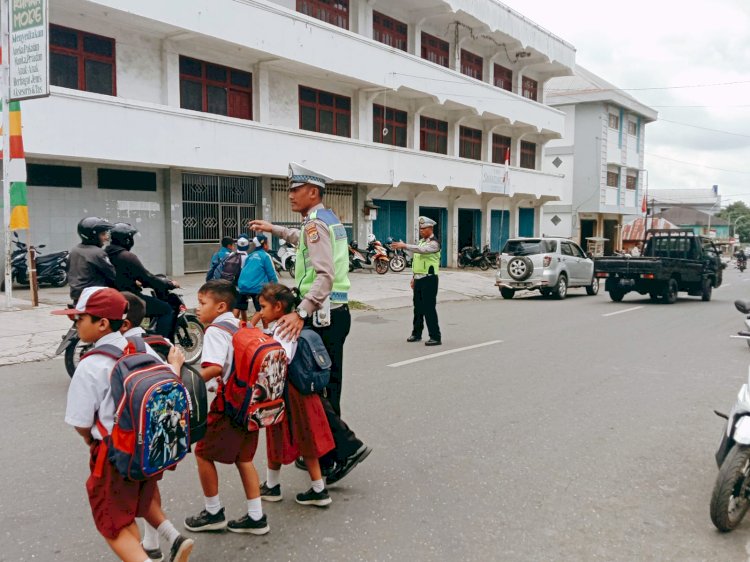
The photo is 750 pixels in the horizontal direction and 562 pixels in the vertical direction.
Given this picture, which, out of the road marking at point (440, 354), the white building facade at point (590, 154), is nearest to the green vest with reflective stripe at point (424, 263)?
the road marking at point (440, 354)

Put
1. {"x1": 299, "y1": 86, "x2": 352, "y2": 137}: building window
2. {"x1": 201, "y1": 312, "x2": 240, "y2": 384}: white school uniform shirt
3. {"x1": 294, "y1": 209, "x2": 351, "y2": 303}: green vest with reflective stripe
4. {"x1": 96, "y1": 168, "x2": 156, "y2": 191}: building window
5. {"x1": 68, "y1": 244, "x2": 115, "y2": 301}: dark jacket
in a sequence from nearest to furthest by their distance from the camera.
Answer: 1. {"x1": 201, "y1": 312, "x2": 240, "y2": 384}: white school uniform shirt
2. {"x1": 294, "y1": 209, "x2": 351, "y2": 303}: green vest with reflective stripe
3. {"x1": 68, "y1": 244, "x2": 115, "y2": 301}: dark jacket
4. {"x1": 96, "y1": 168, "x2": 156, "y2": 191}: building window
5. {"x1": 299, "y1": 86, "x2": 352, "y2": 137}: building window

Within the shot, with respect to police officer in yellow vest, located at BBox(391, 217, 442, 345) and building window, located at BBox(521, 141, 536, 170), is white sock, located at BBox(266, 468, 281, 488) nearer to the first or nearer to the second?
police officer in yellow vest, located at BBox(391, 217, 442, 345)

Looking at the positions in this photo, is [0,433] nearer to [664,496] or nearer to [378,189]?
[664,496]

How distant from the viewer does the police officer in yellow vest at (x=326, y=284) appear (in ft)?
12.4

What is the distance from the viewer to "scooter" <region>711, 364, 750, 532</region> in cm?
343

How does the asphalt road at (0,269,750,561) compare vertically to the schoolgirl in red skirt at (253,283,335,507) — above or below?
below

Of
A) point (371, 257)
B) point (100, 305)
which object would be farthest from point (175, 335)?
point (371, 257)

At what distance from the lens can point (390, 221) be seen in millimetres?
25156

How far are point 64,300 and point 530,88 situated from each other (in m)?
27.4

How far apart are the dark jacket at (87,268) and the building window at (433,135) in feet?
68.8

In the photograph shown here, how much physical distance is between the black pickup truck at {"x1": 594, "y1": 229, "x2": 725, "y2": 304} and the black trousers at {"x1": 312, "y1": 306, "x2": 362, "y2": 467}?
13.2m

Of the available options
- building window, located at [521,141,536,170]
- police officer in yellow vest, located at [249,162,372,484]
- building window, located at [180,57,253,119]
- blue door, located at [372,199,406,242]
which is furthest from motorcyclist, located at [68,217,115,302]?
building window, located at [521,141,536,170]

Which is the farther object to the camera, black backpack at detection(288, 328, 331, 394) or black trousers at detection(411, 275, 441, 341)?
black trousers at detection(411, 275, 441, 341)

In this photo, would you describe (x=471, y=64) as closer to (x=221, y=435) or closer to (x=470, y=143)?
(x=470, y=143)
